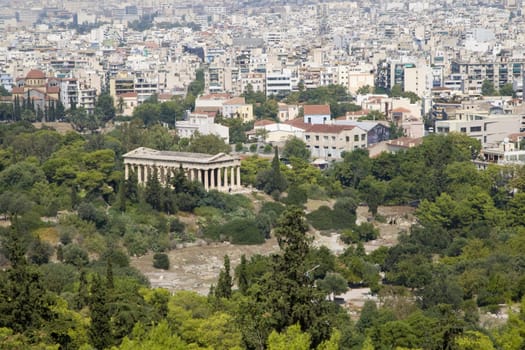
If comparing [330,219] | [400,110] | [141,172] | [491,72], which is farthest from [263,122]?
[491,72]

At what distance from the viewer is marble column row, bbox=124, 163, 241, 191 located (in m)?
40.7

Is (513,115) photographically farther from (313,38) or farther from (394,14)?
(394,14)

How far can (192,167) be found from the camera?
40688 millimetres

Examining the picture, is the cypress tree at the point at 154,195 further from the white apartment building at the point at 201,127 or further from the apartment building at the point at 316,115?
the apartment building at the point at 316,115

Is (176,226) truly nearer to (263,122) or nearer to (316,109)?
(263,122)

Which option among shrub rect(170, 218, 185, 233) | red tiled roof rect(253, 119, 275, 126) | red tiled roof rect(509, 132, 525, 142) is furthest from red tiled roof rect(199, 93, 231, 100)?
shrub rect(170, 218, 185, 233)

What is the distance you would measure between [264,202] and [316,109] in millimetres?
17089

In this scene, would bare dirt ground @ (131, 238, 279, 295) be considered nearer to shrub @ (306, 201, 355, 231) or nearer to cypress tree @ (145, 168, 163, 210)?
shrub @ (306, 201, 355, 231)

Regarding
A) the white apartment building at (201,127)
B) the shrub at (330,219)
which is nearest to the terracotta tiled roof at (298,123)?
the white apartment building at (201,127)

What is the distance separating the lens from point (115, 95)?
66.8 meters

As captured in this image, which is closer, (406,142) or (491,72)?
(406,142)

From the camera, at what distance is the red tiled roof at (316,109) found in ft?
183

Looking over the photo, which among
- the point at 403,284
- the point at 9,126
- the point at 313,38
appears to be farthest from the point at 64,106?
the point at 313,38

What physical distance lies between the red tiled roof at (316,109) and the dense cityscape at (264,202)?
207 mm
